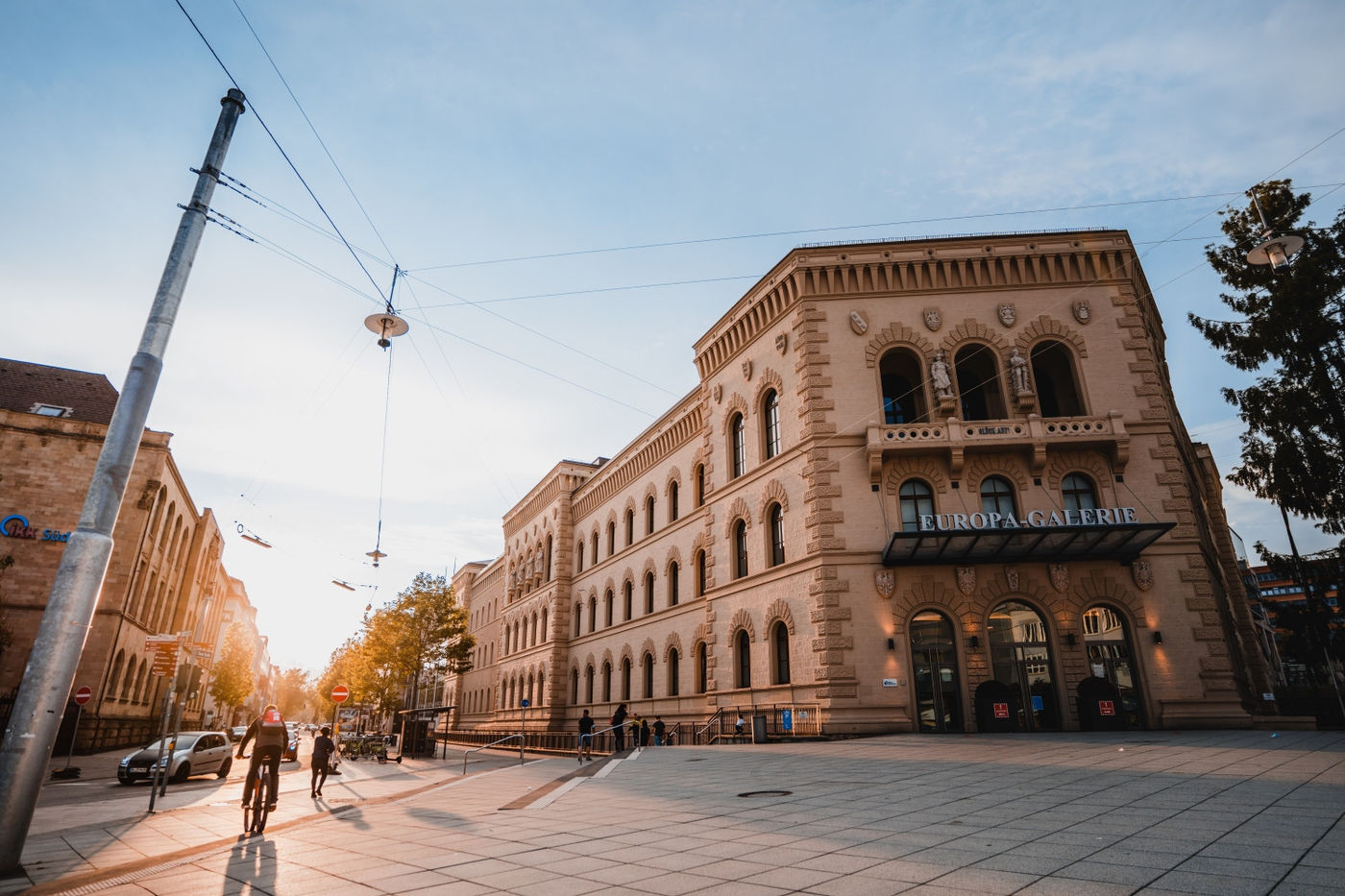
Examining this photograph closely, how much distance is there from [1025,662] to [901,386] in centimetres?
1028

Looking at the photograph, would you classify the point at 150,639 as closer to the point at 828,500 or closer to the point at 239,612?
the point at 828,500

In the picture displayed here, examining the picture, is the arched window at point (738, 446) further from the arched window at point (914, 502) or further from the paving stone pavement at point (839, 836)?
the paving stone pavement at point (839, 836)

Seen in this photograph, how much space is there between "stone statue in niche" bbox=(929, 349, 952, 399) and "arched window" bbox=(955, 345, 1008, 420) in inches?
30.6

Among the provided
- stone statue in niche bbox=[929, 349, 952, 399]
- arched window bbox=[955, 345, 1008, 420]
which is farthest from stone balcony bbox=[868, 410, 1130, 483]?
arched window bbox=[955, 345, 1008, 420]

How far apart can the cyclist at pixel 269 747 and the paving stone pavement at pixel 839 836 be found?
26.9 inches

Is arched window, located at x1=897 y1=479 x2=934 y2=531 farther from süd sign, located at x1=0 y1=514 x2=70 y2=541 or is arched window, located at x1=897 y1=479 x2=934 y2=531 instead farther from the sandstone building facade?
süd sign, located at x1=0 y1=514 x2=70 y2=541

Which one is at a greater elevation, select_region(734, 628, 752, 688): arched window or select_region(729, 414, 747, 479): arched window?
select_region(729, 414, 747, 479): arched window

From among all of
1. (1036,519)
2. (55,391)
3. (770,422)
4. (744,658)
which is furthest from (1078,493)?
(55,391)

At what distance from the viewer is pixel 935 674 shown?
2117cm

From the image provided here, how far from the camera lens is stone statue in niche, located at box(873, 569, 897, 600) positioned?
70.9 ft

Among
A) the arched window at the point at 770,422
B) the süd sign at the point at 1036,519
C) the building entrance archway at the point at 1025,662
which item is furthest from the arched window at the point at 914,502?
the arched window at the point at 770,422

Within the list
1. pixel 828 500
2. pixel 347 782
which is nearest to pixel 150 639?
pixel 347 782

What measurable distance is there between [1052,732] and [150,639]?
76.9 ft

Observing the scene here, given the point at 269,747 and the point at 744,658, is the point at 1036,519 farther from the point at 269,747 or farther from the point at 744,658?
the point at 269,747
